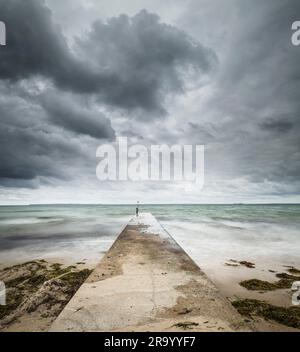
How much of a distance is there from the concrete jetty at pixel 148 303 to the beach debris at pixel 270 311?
1305 mm

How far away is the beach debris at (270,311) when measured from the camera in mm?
5582

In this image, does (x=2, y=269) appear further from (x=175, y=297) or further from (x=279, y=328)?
(x=279, y=328)

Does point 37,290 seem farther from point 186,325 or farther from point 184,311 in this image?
Answer: point 186,325

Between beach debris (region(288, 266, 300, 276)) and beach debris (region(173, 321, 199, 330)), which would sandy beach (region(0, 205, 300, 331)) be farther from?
beach debris (region(173, 321, 199, 330))

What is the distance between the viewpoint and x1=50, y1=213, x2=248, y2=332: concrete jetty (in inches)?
156

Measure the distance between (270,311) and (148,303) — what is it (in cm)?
362

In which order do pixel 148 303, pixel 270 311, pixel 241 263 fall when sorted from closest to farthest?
1. pixel 148 303
2. pixel 270 311
3. pixel 241 263

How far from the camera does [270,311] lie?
6.06 metres

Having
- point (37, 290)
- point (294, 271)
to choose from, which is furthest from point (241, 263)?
point (37, 290)
